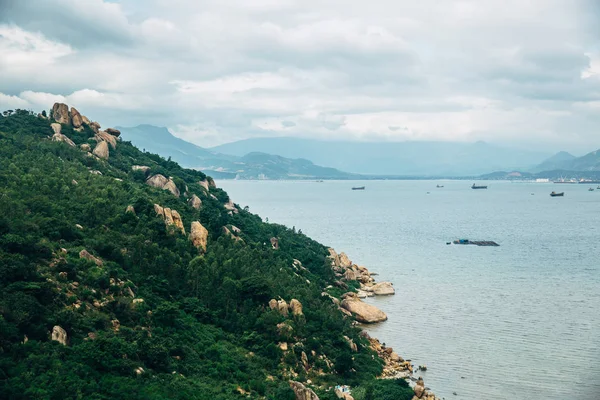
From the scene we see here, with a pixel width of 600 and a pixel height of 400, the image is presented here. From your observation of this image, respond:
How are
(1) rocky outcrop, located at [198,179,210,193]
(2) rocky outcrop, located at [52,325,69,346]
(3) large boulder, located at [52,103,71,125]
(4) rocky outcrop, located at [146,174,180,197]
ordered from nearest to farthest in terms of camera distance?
(2) rocky outcrop, located at [52,325,69,346], (4) rocky outcrop, located at [146,174,180,197], (3) large boulder, located at [52,103,71,125], (1) rocky outcrop, located at [198,179,210,193]

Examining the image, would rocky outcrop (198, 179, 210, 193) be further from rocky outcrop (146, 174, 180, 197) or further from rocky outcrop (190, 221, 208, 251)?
rocky outcrop (190, 221, 208, 251)

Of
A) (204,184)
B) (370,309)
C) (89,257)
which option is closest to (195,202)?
(204,184)

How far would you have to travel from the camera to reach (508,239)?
126438mm

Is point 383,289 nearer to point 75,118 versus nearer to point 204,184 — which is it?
point 204,184

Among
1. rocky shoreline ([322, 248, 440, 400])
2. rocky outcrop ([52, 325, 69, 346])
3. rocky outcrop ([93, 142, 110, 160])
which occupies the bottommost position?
rocky shoreline ([322, 248, 440, 400])

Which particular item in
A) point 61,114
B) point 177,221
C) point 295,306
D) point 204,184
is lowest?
point 295,306

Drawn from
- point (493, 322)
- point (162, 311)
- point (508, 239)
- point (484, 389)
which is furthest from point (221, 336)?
point (508, 239)

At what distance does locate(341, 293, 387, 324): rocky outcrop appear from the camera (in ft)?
206

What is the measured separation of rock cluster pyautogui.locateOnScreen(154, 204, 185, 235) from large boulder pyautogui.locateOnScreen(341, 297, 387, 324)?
21676 millimetres

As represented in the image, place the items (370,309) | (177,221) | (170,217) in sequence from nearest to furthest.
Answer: (170,217) → (177,221) → (370,309)

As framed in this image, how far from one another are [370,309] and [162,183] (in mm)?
32120

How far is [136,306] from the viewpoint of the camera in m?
39.4

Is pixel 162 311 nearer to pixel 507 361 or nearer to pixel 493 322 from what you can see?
pixel 507 361

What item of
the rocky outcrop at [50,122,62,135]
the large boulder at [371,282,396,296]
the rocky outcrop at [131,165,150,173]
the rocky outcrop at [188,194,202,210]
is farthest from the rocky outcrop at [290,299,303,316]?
the rocky outcrop at [50,122,62,135]
